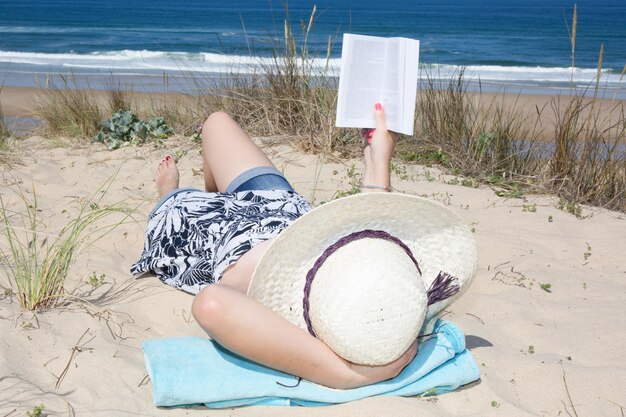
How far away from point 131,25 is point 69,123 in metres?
21.8

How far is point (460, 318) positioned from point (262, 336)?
3.39 ft

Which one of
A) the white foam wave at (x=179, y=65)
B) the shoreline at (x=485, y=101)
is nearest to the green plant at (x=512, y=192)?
the shoreline at (x=485, y=101)

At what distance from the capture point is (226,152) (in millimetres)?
2982

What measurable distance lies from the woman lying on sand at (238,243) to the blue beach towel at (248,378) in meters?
0.05

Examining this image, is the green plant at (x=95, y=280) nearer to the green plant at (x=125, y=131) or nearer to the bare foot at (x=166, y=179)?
the bare foot at (x=166, y=179)

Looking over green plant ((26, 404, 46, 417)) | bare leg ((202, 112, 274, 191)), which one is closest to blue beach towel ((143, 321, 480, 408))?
green plant ((26, 404, 46, 417))

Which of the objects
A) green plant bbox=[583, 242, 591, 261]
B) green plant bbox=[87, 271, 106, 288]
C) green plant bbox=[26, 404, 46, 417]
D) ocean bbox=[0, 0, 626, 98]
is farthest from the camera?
ocean bbox=[0, 0, 626, 98]

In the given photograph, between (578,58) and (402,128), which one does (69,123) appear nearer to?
(402,128)

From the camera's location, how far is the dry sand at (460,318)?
78.9 inches

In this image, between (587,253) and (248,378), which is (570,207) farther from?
(248,378)

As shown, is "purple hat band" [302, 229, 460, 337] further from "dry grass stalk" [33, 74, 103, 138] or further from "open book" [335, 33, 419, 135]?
"dry grass stalk" [33, 74, 103, 138]

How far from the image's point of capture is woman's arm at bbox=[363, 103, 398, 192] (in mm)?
2385

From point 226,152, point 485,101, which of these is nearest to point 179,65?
point 485,101

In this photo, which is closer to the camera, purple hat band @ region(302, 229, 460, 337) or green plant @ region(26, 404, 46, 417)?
green plant @ region(26, 404, 46, 417)
